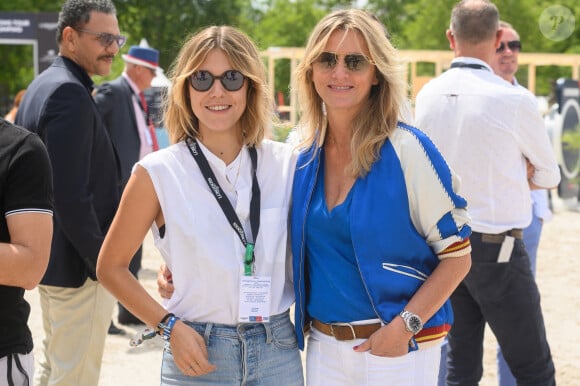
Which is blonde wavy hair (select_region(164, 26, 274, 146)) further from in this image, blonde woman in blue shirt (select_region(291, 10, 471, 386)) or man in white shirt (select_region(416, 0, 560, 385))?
man in white shirt (select_region(416, 0, 560, 385))

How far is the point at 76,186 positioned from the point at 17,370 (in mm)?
1550

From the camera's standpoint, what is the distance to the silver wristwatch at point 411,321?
8.37 feet

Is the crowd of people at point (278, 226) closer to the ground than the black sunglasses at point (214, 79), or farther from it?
closer to the ground

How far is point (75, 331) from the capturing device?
4.08 meters

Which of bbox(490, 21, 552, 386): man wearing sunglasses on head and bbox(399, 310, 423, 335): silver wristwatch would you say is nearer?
bbox(399, 310, 423, 335): silver wristwatch

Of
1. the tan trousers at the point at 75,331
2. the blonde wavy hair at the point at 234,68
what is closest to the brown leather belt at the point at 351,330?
the blonde wavy hair at the point at 234,68

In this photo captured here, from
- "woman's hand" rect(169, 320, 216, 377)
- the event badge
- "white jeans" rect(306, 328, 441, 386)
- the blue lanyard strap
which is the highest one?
the blue lanyard strap

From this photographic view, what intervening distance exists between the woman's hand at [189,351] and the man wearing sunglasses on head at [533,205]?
243cm

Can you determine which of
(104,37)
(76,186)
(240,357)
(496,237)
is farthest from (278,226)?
(104,37)

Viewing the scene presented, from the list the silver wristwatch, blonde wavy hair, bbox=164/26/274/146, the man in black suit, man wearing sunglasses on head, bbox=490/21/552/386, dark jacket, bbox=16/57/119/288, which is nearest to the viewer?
the silver wristwatch

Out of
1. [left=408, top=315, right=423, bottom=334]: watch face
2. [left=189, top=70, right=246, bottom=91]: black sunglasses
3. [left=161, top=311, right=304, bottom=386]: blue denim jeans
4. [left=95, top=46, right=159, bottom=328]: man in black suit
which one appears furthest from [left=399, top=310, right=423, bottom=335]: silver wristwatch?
[left=95, top=46, right=159, bottom=328]: man in black suit

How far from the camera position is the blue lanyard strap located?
2.56 meters

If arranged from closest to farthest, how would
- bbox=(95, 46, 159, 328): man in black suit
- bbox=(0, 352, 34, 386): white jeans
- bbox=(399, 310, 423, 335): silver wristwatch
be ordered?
1. bbox=(0, 352, 34, 386): white jeans
2. bbox=(399, 310, 423, 335): silver wristwatch
3. bbox=(95, 46, 159, 328): man in black suit

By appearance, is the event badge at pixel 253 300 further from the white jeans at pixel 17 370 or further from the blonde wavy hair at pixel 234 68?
the white jeans at pixel 17 370
